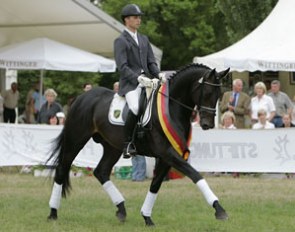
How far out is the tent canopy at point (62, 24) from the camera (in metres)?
22.2

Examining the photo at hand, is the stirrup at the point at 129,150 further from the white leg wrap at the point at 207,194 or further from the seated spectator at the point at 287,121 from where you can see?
the seated spectator at the point at 287,121

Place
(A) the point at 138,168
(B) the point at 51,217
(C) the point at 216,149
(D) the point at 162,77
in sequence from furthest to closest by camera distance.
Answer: (C) the point at 216,149
(A) the point at 138,168
(B) the point at 51,217
(D) the point at 162,77

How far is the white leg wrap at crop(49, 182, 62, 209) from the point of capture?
10.3 m

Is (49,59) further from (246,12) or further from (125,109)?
(246,12)

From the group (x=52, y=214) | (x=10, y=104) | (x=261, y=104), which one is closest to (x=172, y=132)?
(x=52, y=214)

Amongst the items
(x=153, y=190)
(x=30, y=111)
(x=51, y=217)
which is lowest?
(x=30, y=111)

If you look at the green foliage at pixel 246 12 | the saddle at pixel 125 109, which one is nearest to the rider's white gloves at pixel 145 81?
the saddle at pixel 125 109

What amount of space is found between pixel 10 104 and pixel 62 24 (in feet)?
9.66

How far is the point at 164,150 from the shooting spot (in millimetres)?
9383

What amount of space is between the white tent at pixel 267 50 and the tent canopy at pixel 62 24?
12.3 ft

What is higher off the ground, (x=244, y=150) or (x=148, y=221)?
(x=148, y=221)

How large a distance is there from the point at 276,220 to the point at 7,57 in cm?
1213

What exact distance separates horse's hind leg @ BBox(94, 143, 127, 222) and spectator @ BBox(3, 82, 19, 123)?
1325 cm

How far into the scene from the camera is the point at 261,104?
17.2 m
